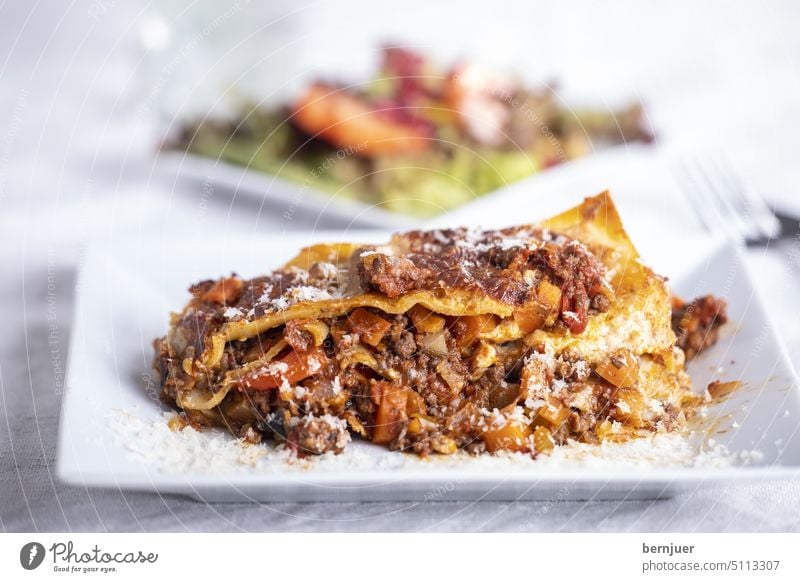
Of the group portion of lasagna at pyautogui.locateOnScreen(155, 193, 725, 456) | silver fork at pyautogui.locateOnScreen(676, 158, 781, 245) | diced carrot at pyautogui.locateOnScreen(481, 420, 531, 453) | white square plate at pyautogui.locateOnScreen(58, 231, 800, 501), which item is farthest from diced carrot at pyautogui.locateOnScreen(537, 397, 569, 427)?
silver fork at pyautogui.locateOnScreen(676, 158, 781, 245)

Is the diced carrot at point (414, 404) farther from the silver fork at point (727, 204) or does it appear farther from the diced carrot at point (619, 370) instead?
the silver fork at point (727, 204)

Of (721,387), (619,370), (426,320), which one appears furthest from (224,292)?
(721,387)

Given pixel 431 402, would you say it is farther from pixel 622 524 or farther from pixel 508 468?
pixel 622 524

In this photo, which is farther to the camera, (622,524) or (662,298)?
(662,298)

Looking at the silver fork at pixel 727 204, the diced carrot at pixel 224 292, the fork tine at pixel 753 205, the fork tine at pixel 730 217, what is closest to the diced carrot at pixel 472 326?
the diced carrot at pixel 224 292

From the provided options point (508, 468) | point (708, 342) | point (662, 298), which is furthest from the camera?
point (708, 342)
